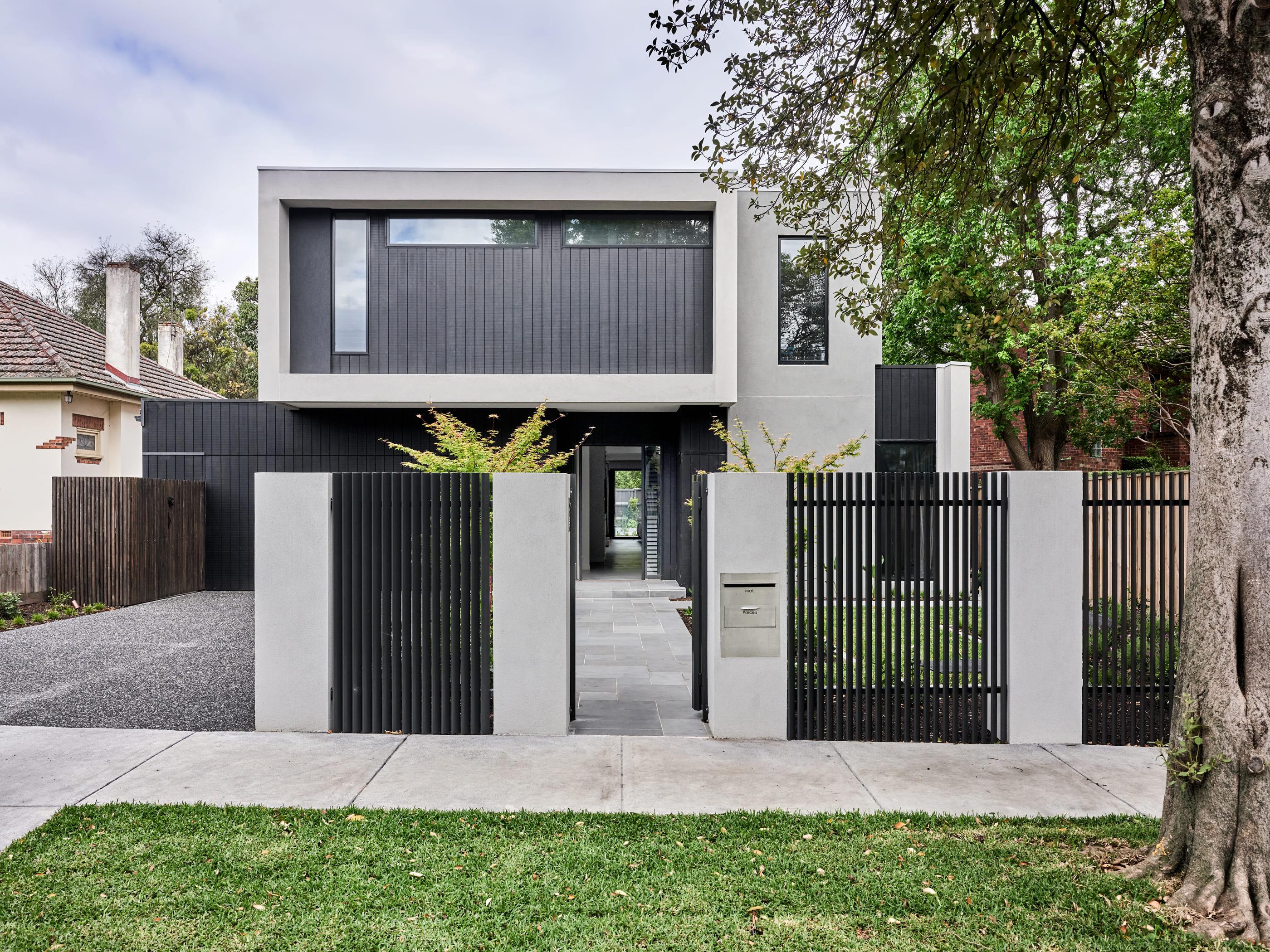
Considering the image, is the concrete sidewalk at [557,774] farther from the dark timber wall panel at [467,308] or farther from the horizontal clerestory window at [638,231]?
the horizontal clerestory window at [638,231]

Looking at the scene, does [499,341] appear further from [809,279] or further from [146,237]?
[146,237]

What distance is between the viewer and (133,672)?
311 inches

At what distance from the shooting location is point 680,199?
13.1 meters

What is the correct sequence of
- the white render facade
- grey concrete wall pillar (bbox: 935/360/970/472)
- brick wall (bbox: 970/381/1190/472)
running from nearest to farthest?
1. the white render facade
2. grey concrete wall pillar (bbox: 935/360/970/472)
3. brick wall (bbox: 970/381/1190/472)

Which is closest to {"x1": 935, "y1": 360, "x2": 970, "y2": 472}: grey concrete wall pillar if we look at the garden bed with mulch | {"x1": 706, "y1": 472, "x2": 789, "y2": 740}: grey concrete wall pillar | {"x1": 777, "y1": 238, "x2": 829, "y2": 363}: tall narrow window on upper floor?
{"x1": 777, "y1": 238, "x2": 829, "y2": 363}: tall narrow window on upper floor

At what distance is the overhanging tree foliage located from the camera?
3.48m

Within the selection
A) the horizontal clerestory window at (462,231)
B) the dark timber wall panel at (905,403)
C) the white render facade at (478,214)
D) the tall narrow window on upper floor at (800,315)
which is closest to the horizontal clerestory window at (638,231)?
the white render facade at (478,214)

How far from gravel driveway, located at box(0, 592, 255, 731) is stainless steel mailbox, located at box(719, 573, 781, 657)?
4.04 meters

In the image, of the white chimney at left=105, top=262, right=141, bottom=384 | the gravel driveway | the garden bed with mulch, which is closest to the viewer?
the gravel driveway

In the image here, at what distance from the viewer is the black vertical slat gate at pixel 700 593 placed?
6.21 meters

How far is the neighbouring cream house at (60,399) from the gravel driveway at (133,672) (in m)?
4.57

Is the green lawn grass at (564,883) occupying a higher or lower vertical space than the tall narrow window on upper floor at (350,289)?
lower

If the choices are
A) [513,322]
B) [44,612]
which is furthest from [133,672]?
[513,322]

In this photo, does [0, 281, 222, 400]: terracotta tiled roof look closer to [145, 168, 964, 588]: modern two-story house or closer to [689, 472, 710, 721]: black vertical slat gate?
[145, 168, 964, 588]: modern two-story house
